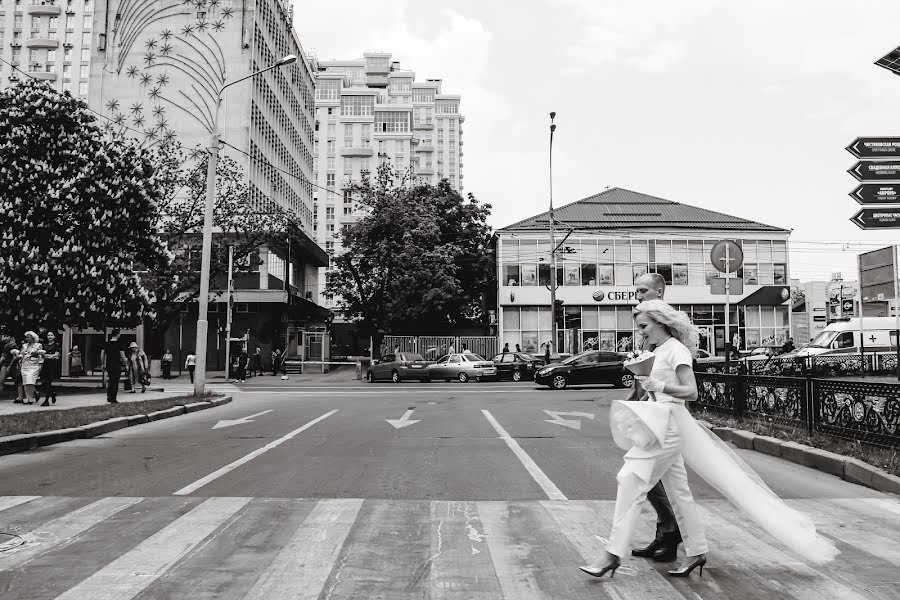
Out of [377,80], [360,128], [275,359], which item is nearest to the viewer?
[275,359]

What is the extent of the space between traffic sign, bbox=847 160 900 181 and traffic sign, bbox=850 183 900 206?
0.08m

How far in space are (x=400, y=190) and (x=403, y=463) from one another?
124 ft

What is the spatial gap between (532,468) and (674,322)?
4.30 metres

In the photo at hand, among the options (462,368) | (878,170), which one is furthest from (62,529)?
(462,368)

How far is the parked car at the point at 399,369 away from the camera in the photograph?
34.9m

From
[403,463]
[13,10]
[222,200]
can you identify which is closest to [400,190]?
[222,200]

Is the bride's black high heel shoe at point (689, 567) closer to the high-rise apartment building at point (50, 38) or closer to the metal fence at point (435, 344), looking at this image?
the metal fence at point (435, 344)

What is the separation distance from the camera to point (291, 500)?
6715mm

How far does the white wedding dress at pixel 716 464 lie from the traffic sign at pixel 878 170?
6.16 m

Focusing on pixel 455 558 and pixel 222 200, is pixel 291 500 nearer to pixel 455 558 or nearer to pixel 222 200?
pixel 455 558

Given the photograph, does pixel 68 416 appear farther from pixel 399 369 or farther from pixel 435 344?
pixel 435 344

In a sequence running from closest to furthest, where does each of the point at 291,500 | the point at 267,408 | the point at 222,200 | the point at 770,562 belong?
the point at 770,562
the point at 291,500
the point at 267,408
the point at 222,200

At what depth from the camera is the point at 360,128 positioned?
388 feet

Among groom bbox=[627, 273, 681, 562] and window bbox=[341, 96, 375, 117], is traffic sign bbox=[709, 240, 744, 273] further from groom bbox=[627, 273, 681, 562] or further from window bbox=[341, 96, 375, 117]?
window bbox=[341, 96, 375, 117]
